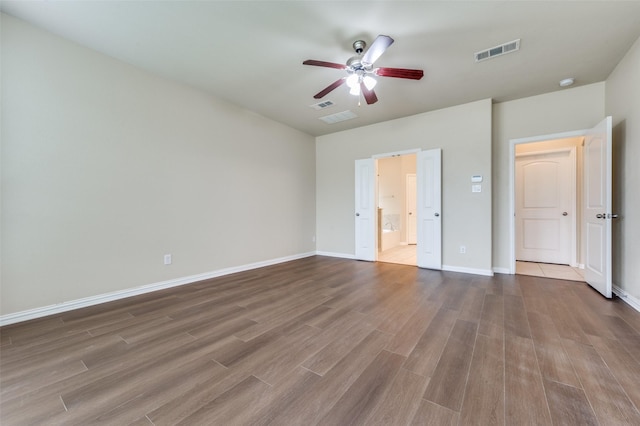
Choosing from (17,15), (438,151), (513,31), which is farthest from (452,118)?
(17,15)

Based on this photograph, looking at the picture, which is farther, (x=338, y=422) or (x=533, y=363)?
(x=533, y=363)

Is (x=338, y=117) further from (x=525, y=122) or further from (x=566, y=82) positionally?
(x=566, y=82)

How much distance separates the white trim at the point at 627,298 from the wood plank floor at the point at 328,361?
10 centimetres

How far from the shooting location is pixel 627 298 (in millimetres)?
2783

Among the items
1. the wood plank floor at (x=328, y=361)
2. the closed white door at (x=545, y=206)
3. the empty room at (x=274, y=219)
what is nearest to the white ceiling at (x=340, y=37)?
the empty room at (x=274, y=219)

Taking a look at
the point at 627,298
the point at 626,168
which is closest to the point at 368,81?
the point at 626,168

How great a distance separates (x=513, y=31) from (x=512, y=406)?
10.4ft

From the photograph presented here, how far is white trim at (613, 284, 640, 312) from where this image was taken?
258cm

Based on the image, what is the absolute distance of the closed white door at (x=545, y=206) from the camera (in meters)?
4.68

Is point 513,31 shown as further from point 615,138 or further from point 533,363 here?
point 533,363

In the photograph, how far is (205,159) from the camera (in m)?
3.84

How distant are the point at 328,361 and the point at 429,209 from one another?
11.5 feet

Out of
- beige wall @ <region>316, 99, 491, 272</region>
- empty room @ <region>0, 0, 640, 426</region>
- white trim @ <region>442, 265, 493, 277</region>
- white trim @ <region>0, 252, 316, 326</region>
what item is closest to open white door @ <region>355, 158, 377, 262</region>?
beige wall @ <region>316, 99, 491, 272</region>

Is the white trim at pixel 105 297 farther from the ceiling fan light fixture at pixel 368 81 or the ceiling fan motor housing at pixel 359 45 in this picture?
the ceiling fan motor housing at pixel 359 45
